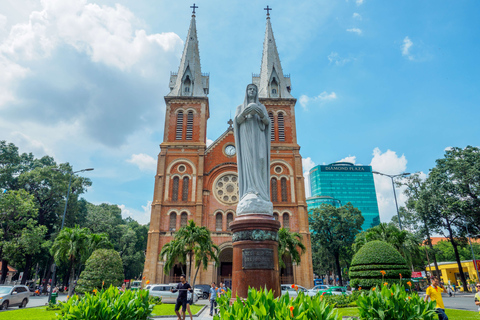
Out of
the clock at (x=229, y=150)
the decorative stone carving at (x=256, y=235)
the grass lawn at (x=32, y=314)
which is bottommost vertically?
the grass lawn at (x=32, y=314)

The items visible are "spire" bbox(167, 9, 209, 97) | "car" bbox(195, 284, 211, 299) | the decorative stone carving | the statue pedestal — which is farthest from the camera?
"spire" bbox(167, 9, 209, 97)

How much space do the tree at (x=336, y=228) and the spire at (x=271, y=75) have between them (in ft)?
46.9

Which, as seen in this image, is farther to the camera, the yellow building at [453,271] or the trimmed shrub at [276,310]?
the yellow building at [453,271]

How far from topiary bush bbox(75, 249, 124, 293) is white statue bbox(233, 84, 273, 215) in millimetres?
10078

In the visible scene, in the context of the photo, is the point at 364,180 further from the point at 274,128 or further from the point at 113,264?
the point at 113,264

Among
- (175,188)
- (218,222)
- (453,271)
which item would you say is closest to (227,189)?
(218,222)

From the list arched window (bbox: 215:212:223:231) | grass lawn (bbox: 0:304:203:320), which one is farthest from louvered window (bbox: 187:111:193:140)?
grass lawn (bbox: 0:304:203:320)

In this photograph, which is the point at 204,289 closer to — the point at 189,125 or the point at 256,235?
the point at 189,125

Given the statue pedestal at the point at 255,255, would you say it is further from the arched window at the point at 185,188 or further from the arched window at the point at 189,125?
the arched window at the point at 189,125

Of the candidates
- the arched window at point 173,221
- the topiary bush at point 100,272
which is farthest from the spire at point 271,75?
the topiary bush at point 100,272

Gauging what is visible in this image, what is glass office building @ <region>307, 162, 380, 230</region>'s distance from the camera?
9944 centimetres

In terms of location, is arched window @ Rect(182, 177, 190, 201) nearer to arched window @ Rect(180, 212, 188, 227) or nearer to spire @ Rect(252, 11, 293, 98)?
arched window @ Rect(180, 212, 188, 227)

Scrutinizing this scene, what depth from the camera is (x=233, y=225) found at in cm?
710

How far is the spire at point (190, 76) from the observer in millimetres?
35062
